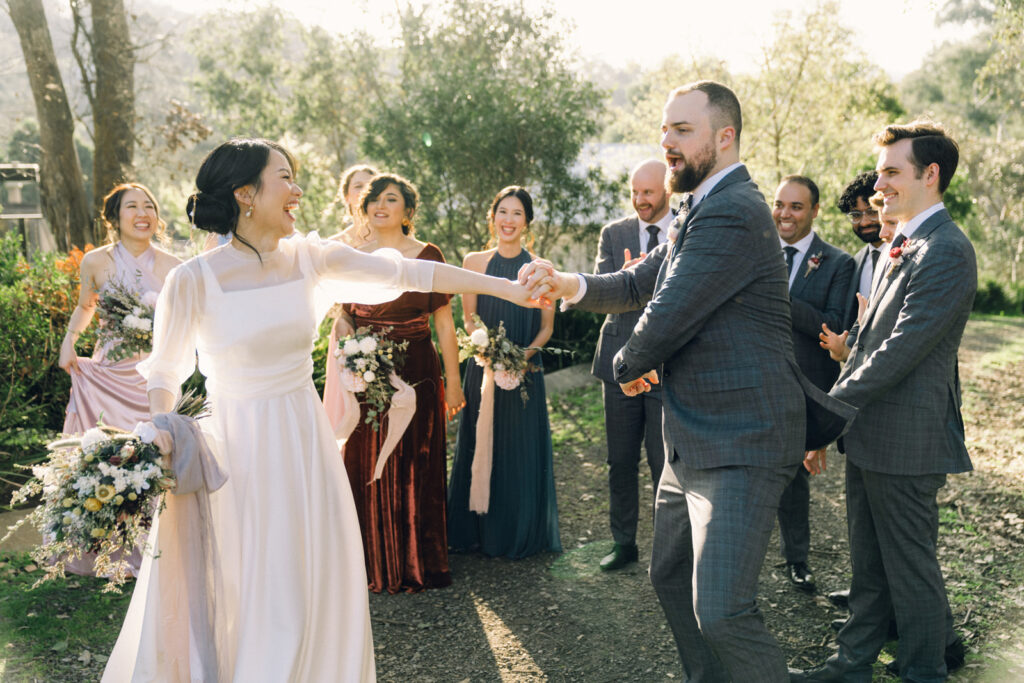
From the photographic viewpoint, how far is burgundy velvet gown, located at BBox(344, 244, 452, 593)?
5.25m

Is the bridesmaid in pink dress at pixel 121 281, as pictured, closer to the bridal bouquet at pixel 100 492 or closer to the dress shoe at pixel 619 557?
the bridal bouquet at pixel 100 492

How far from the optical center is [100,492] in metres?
2.88

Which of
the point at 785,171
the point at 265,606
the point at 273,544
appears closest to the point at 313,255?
the point at 273,544

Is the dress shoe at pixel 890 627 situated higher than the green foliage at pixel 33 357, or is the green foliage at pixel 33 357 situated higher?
the green foliage at pixel 33 357

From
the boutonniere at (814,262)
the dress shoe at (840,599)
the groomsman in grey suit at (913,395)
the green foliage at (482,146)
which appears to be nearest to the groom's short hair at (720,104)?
the groomsman in grey suit at (913,395)

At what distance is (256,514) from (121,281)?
126 inches

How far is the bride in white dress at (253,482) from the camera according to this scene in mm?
3273

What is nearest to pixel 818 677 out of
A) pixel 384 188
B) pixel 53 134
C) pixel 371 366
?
pixel 371 366

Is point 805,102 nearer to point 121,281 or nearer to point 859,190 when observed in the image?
point 859,190

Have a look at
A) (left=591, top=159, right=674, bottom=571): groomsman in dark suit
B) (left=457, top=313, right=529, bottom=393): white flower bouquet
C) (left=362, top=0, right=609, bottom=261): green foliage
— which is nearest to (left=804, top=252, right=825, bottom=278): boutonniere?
(left=591, top=159, right=674, bottom=571): groomsman in dark suit

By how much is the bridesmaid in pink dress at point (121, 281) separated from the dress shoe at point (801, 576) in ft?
14.0

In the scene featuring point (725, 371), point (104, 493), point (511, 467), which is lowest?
point (511, 467)

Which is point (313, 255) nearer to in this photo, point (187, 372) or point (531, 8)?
point (187, 372)

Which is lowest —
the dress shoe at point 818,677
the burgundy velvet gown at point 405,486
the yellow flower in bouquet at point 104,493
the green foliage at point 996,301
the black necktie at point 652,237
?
the green foliage at point 996,301
